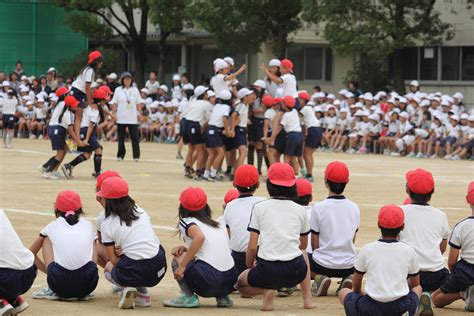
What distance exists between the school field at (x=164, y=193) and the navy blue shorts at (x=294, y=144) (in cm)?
72

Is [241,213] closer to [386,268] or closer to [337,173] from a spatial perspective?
[337,173]

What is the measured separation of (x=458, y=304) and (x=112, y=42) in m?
44.9

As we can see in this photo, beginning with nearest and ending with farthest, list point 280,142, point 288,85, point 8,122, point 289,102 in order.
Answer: point 289,102 → point 280,142 → point 288,85 → point 8,122

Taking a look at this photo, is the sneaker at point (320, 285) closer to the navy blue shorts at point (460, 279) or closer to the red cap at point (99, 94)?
the navy blue shorts at point (460, 279)

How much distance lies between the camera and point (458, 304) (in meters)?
10.4

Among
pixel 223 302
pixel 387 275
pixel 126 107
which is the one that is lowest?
pixel 223 302

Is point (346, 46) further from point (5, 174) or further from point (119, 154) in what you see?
point (5, 174)

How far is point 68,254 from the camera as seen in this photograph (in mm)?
9711

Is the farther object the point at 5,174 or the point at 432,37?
the point at 432,37

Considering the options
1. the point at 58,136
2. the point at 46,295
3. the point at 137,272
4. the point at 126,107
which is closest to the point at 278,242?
the point at 137,272

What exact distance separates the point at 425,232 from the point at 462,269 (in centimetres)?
46

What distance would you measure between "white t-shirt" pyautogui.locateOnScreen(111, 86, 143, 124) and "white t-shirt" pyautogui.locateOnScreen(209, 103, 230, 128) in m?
3.76

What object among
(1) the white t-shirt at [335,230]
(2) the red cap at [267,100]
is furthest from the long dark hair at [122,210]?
(2) the red cap at [267,100]

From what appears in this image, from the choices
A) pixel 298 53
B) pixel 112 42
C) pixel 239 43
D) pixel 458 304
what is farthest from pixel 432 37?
pixel 458 304
